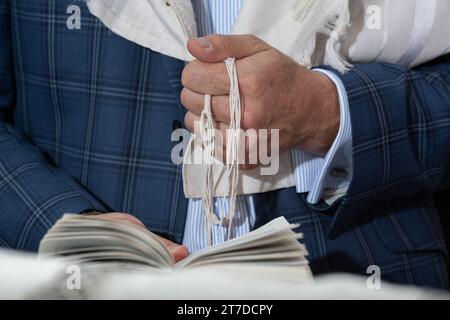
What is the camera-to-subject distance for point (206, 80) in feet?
2.16

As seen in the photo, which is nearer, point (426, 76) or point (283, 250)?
point (283, 250)

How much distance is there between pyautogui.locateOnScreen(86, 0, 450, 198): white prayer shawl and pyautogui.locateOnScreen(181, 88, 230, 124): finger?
60mm

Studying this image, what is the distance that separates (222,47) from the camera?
651mm

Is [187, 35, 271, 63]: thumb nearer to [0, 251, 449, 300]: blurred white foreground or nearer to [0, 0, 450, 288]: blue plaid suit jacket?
[0, 0, 450, 288]: blue plaid suit jacket

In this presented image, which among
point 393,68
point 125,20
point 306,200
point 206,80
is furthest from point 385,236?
point 125,20

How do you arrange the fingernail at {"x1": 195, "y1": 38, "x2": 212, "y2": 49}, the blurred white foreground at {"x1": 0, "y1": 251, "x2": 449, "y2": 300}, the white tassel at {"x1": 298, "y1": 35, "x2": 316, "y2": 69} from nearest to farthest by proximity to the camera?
the blurred white foreground at {"x1": 0, "y1": 251, "x2": 449, "y2": 300} < the fingernail at {"x1": 195, "y1": 38, "x2": 212, "y2": 49} < the white tassel at {"x1": 298, "y1": 35, "x2": 316, "y2": 69}

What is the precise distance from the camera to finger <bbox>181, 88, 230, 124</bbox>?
2.19 feet

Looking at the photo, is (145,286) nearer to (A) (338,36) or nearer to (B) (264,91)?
(B) (264,91)

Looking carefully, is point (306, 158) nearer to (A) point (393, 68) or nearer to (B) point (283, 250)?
(A) point (393, 68)

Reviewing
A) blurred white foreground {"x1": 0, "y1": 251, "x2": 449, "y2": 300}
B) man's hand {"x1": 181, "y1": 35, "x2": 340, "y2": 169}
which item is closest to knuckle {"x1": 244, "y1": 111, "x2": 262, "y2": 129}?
man's hand {"x1": 181, "y1": 35, "x2": 340, "y2": 169}

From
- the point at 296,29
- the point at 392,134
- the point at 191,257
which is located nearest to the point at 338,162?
the point at 392,134

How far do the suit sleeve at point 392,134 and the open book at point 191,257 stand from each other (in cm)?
26
